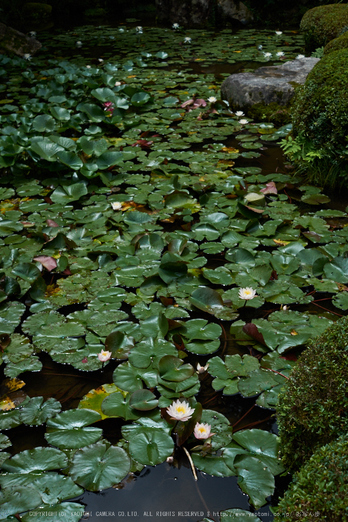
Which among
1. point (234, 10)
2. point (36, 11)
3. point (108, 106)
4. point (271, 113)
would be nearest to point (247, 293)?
point (271, 113)

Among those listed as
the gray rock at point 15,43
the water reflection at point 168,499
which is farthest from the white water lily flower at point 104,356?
the gray rock at point 15,43

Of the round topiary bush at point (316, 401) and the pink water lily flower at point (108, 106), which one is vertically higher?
the pink water lily flower at point (108, 106)

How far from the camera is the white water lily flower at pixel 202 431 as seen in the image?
1.32 meters

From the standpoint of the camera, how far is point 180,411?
4.53 feet

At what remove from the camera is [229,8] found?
336 inches

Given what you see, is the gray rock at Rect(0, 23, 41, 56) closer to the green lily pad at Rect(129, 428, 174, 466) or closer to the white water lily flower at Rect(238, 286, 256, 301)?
the white water lily flower at Rect(238, 286, 256, 301)

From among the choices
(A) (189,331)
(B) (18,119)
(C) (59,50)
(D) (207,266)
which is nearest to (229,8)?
(C) (59,50)

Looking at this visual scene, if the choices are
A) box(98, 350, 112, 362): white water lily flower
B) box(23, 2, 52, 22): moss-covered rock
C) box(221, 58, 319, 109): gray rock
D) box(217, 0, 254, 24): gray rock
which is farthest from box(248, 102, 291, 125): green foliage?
box(23, 2, 52, 22): moss-covered rock

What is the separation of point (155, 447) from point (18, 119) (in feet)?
11.3

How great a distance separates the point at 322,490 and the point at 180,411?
547mm

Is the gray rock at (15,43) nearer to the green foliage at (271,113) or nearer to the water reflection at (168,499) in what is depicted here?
the green foliage at (271,113)

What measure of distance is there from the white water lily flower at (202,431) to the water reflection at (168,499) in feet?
0.38

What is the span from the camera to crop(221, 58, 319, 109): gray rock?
13.2 ft

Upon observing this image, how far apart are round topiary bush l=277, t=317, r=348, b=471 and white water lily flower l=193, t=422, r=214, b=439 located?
0.22 meters
